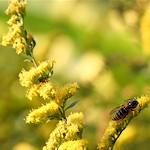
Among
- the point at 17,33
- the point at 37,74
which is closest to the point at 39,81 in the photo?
the point at 37,74

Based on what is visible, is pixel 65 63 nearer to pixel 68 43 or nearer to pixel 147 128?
pixel 68 43

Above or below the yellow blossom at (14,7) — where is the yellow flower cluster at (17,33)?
below

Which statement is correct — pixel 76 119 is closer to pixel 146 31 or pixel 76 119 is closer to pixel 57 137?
pixel 57 137

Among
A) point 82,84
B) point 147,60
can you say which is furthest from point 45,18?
point 147,60

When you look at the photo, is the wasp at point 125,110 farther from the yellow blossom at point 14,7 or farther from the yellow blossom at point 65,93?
the yellow blossom at point 14,7

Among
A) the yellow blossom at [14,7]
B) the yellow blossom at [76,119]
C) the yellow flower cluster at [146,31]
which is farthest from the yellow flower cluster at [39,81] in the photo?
the yellow flower cluster at [146,31]

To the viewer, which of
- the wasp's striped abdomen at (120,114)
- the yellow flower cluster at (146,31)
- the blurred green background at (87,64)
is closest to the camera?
the wasp's striped abdomen at (120,114)
